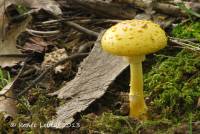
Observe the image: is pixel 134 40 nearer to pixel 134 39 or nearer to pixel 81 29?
pixel 134 39

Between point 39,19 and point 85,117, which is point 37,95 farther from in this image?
A: point 39,19

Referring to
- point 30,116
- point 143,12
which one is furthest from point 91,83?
point 143,12

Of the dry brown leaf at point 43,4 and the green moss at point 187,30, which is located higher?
the dry brown leaf at point 43,4

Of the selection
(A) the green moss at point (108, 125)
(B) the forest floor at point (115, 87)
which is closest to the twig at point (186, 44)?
Answer: (B) the forest floor at point (115, 87)

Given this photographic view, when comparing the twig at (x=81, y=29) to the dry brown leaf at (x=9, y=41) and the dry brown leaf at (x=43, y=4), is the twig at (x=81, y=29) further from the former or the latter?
the dry brown leaf at (x=9, y=41)

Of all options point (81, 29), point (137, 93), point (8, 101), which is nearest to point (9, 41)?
point (81, 29)

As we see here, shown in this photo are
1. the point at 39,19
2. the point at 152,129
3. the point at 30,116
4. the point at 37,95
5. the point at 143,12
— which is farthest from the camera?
the point at 39,19
